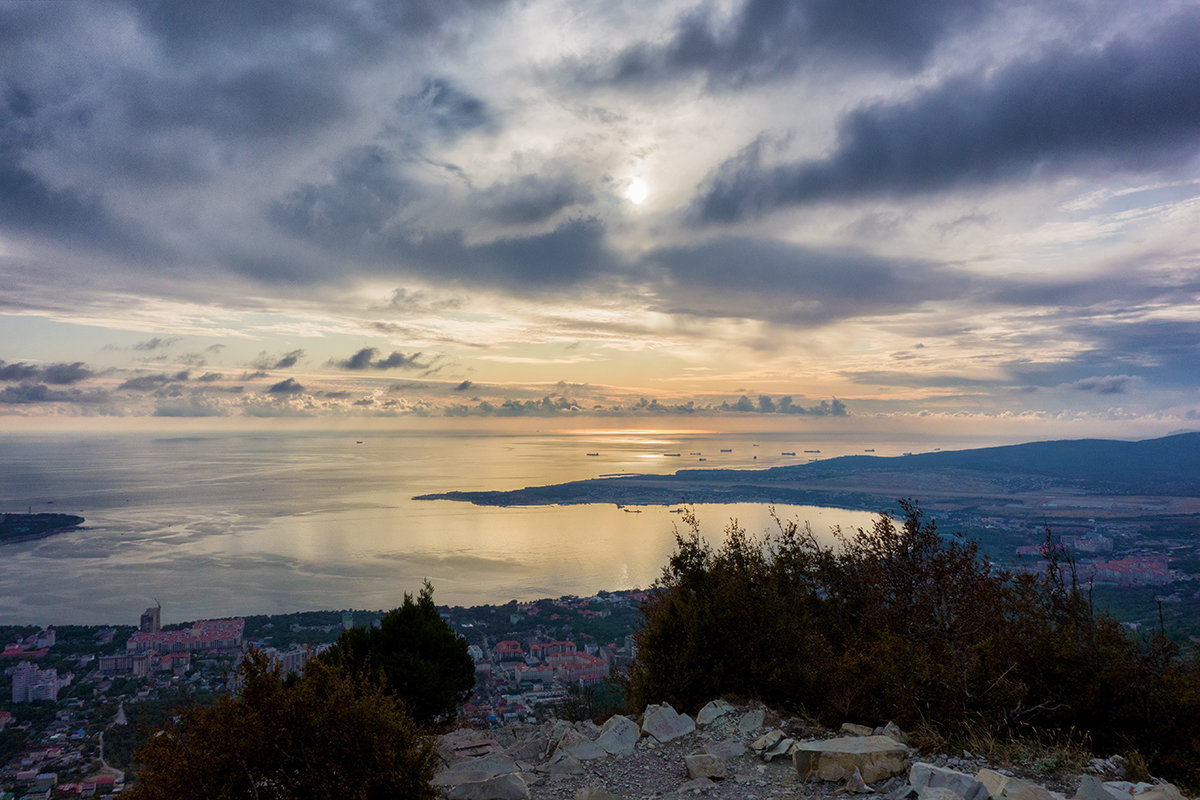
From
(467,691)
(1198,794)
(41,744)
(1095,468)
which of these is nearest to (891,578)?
(1198,794)

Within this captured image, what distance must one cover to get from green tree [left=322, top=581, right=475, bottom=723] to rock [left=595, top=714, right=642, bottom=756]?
121 inches

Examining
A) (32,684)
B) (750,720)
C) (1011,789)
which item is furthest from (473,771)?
(32,684)

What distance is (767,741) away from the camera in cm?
636

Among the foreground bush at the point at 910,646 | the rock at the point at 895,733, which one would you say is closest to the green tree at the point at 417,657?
the foreground bush at the point at 910,646

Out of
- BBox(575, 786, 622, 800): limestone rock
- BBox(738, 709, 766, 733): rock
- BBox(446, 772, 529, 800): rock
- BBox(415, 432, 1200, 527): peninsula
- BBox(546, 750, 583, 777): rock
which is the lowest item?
BBox(415, 432, 1200, 527): peninsula

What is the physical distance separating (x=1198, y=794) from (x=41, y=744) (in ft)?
64.6

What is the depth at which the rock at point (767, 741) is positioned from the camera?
6.32m

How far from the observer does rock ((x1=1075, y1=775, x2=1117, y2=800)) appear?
4.23 metres

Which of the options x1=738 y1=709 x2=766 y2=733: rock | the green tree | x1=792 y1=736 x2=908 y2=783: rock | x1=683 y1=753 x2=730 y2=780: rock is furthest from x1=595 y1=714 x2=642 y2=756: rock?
the green tree

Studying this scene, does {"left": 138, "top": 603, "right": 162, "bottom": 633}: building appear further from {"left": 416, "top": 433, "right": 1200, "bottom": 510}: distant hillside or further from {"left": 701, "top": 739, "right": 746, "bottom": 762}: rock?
{"left": 416, "top": 433, "right": 1200, "bottom": 510}: distant hillside

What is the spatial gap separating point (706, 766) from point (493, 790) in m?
2.17

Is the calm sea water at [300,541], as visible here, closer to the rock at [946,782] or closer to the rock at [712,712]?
the rock at [712,712]

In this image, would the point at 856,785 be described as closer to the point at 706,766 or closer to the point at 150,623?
the point at 706,766

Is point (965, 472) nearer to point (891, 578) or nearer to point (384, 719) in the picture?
point (891, 578)
